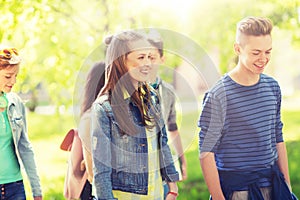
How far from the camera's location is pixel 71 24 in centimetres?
636

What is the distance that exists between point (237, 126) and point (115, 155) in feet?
2.40

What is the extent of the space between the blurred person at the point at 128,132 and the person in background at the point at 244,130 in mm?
287

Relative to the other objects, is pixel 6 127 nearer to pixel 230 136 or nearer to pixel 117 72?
pixel 117 72

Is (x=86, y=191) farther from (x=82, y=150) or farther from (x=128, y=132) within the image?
(x=128, y=132)

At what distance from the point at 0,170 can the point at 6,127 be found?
0.23 meters

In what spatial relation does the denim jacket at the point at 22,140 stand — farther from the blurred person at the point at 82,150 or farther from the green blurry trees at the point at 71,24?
the green blurry trees at the point at 71,24

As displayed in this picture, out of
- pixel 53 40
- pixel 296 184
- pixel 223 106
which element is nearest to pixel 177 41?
pixel 53 40

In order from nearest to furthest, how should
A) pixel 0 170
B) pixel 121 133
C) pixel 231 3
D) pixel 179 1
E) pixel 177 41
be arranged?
pixel 121 133
pixel 0 170
pixel 177 41
pixel 179 1
pixel 231 3

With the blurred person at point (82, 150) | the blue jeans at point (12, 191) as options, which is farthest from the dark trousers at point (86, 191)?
the blue jeans at point (12, 191)

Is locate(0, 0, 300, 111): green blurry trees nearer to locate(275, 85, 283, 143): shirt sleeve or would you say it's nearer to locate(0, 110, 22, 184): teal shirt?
locate(0, 110, 22, 184): teal shirt

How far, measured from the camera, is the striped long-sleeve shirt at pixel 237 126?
10.5ft

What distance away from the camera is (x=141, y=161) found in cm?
297

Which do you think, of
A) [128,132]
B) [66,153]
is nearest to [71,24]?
[128,132]

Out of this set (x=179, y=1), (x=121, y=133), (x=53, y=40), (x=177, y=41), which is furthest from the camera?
(x=179, y=1)
